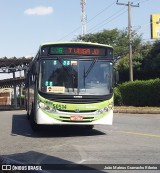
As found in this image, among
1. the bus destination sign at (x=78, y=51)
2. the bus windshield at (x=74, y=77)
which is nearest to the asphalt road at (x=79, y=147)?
the bus windshield at (x=74, y=77)

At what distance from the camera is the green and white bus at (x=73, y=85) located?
44.7 ft

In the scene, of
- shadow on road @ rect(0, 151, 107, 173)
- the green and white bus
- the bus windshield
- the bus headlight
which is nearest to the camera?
shadow on road @ rect(0, 151, 107, 173)

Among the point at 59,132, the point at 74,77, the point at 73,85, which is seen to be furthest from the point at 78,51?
the point at 59,132

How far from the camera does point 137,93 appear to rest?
118 ft

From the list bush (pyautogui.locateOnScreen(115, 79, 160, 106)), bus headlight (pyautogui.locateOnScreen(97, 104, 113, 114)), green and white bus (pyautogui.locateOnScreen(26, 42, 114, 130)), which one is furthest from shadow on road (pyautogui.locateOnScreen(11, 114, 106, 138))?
bush (pyautogui.locateOnScreen(115, 79, 160, 106))

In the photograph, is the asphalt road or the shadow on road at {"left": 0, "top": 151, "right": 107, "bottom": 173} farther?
the asphalt road

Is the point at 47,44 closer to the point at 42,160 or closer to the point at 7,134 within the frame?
the point at 7,134

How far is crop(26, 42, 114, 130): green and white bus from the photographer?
13625 mm

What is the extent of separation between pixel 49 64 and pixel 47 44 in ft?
2.28

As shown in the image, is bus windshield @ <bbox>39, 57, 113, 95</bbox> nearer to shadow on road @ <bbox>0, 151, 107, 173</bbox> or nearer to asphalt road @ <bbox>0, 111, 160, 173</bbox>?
asphalt road @ <bbox>0, 111, 160, 173</bbox>

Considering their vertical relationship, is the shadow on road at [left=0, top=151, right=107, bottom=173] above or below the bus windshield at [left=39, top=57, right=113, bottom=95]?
below

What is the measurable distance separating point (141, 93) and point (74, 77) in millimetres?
22178

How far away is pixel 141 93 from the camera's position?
3534 centimetres

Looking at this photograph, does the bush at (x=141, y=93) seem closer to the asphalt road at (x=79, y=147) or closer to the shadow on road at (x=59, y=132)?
the shadow on road at (x=59, y=132)
